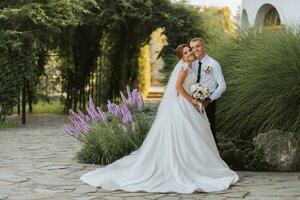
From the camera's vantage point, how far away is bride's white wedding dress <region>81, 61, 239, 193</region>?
21.0ft

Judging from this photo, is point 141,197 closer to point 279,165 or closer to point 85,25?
point 279,165

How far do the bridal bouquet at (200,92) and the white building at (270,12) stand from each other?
578 cm

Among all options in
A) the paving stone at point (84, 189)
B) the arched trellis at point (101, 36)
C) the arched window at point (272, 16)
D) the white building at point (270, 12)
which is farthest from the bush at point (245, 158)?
the arched window at point (272, 16)

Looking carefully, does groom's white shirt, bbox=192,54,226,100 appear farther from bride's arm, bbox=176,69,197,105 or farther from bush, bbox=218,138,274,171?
bush, bbox=218,138,274,171

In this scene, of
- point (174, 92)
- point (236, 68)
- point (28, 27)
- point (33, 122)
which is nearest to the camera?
point (174, 92)

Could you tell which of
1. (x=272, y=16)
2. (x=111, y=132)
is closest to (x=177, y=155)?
(x=111, y=132)

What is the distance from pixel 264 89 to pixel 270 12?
744 centimetres

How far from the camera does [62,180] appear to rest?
678cm

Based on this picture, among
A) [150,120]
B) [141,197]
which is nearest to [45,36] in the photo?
[150,120]

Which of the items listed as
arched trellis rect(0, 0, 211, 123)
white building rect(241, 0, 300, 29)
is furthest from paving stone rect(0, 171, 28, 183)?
white building rect(241, 0, 300, 29)

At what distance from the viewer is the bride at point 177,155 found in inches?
252

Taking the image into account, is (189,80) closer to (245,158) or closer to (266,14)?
(245,158)

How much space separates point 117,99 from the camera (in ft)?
58.0

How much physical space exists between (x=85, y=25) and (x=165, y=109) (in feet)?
31.3
